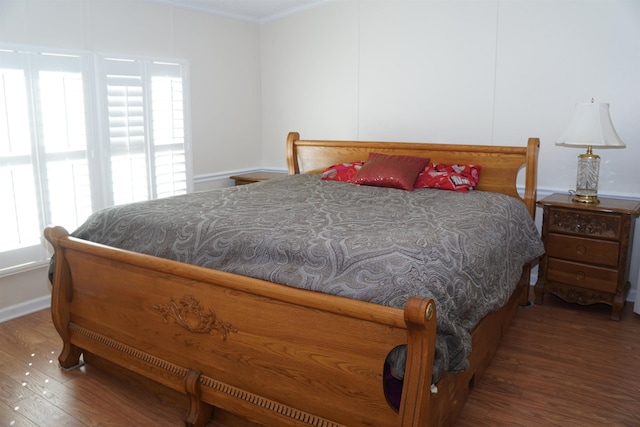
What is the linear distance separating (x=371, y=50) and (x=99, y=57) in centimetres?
212

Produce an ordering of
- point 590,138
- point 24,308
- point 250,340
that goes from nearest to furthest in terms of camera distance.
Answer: point 250,340
point 590,138
point 24,308

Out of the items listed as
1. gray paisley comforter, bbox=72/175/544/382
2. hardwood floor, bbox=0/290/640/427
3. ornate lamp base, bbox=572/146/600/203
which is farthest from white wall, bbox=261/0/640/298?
hardwood floor, bbox=0/290/640/427

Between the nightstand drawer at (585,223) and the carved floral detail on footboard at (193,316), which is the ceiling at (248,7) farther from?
the carved floral detail on footboard at (193,316)

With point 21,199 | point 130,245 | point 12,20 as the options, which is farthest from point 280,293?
point 12,20

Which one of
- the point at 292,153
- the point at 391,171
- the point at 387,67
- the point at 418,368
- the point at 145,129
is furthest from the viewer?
the point at 292,153

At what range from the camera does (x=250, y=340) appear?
74.8 inches

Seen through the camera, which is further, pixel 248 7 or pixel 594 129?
pixel 248 7

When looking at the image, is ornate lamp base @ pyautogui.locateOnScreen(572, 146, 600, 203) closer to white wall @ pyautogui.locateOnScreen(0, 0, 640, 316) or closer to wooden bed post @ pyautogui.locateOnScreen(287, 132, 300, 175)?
white wall @ pyautogui.locateOnScreen(0, 0, 640, 316)

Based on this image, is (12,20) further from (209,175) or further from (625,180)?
(625,180)

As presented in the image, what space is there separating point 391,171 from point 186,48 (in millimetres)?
2101

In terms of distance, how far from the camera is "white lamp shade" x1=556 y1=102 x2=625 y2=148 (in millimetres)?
3098

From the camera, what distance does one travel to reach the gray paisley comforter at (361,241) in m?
1.73

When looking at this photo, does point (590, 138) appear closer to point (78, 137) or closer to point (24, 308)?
point (78, 137)

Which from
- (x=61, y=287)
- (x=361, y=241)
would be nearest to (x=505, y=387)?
(x=361, y=241)
